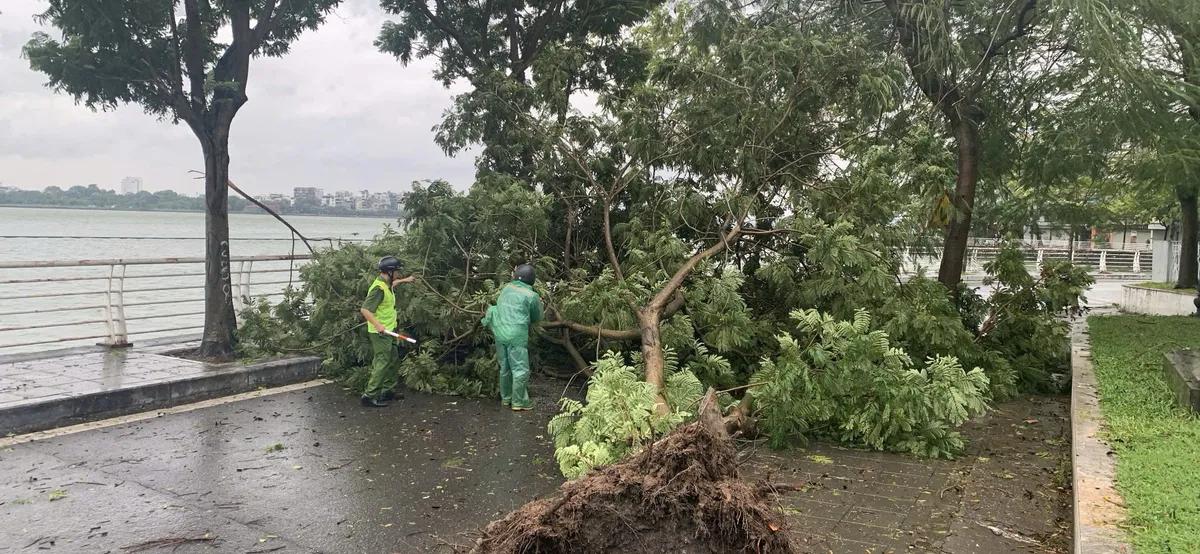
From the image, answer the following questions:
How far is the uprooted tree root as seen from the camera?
294 cm

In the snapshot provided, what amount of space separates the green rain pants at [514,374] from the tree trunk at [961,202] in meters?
5.32

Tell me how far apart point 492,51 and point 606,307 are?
5.54 meters

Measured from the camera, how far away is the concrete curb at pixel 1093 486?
146 inches

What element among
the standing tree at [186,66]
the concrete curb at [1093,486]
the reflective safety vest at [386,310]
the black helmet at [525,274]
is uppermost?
the standing tree at [186,66]

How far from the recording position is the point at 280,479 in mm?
5297

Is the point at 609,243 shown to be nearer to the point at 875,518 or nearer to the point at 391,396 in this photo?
the point at 391,396

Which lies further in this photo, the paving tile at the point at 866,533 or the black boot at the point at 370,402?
the black boot at the point at 370,402

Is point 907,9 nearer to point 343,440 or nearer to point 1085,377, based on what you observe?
point 1085,377

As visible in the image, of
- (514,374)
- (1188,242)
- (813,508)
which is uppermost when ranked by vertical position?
(1188,242)

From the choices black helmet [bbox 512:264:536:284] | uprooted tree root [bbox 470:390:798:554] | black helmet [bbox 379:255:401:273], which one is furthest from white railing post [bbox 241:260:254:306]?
uprooted tree root [bbox 470:390:798:554]

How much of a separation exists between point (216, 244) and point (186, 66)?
199 cm

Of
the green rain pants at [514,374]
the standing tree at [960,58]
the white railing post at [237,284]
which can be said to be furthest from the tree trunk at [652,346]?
the white railing post at [237,284]

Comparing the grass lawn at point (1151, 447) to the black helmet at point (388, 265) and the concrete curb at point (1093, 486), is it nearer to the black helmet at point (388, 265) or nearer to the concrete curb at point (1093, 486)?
the concrete curb at point (1093, 486)

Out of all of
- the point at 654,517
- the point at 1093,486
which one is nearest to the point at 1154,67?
the point at 1093,486
